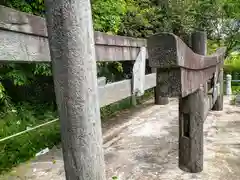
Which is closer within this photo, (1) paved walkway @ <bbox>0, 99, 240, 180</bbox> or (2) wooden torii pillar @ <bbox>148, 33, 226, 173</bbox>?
(2) wooden torii pillar @ <bbox>148, 33, 226, 173</bbox>

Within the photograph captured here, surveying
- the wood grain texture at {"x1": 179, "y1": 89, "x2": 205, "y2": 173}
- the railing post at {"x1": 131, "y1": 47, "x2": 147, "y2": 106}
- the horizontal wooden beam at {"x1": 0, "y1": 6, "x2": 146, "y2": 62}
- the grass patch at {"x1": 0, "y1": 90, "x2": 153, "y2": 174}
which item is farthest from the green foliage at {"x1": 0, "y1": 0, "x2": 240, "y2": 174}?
the wood grain texture at {"x1": 179, "y1": 89, "x2": 205, "y2": 173}

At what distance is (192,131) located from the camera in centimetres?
197

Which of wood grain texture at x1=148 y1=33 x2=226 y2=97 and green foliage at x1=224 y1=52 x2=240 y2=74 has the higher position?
wood grain texture at x1=148 y1=33 x2=226 y2=97

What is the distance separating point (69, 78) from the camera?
814mm

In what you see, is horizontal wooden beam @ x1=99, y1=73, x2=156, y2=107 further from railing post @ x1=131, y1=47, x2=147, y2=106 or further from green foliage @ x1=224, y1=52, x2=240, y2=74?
green foliage @ x1=224, y1=52, x2=240, y2=74

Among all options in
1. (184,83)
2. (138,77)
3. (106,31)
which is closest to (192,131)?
(184,83)

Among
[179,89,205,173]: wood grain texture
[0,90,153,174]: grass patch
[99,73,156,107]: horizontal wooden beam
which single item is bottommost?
[0,90,153,174]: grass patch

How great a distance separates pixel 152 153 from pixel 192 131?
0.65 meters

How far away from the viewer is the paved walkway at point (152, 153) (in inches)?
80.8

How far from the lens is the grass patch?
2.79 meters

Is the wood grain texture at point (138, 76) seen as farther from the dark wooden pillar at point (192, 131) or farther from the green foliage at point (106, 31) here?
the green foliage at point (106, 31)

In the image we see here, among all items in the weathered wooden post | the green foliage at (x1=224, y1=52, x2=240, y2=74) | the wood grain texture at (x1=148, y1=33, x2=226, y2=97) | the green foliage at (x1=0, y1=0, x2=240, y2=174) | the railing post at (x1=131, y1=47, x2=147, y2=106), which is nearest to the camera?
the weathered wooden post

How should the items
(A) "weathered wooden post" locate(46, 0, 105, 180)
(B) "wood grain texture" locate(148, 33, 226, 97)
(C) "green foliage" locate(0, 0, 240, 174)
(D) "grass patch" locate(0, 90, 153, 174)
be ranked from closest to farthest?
(A) "weathered wooden post" locate(46, 0, 105, 180) → (B) "wood grain texture" locate(148, 33, 226, 97) → (D) "grass patch" locate(0, 90, 153, 174) → (C) "green foliage" locate(0, 0, 240, 174)

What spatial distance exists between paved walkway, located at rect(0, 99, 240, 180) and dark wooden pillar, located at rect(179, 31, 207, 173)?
9 centimetres
